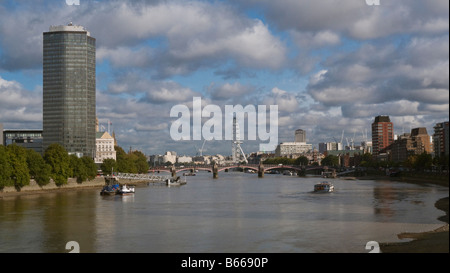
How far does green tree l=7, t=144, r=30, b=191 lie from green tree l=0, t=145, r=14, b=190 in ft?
3.86

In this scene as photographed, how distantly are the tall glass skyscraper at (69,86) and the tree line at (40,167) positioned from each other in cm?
5115

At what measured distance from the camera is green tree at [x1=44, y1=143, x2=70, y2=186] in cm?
7125

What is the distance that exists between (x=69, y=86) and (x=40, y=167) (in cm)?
6873

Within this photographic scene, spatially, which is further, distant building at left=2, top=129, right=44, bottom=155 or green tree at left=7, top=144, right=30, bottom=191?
distant building at left=2, top=129, right=44, bottom=155

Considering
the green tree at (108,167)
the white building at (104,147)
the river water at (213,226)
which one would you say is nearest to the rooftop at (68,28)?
the white building at (104,147)

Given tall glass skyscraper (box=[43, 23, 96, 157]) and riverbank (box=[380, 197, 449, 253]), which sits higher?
tall glass skyscraper (box=[43, 23, 96, 157])

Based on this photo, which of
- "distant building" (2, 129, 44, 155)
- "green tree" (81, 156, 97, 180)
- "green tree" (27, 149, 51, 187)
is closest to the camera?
"green tree" (27, 149, 51, 187)

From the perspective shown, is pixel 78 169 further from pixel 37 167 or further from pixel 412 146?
pixel 412 146

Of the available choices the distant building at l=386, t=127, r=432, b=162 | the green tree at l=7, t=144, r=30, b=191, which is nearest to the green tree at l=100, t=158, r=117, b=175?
the green tree at l=7, t=144, r=30, b=191

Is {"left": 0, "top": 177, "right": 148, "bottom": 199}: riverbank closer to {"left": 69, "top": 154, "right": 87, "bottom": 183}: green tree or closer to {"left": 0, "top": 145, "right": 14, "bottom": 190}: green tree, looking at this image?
{"left": 69, "top": 154, "right": 87, "bottom": 183}: green tree

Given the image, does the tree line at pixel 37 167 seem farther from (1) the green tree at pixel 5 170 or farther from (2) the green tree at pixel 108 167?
(2) the green tree at pixel 108 167

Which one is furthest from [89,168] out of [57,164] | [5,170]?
[5,170]
